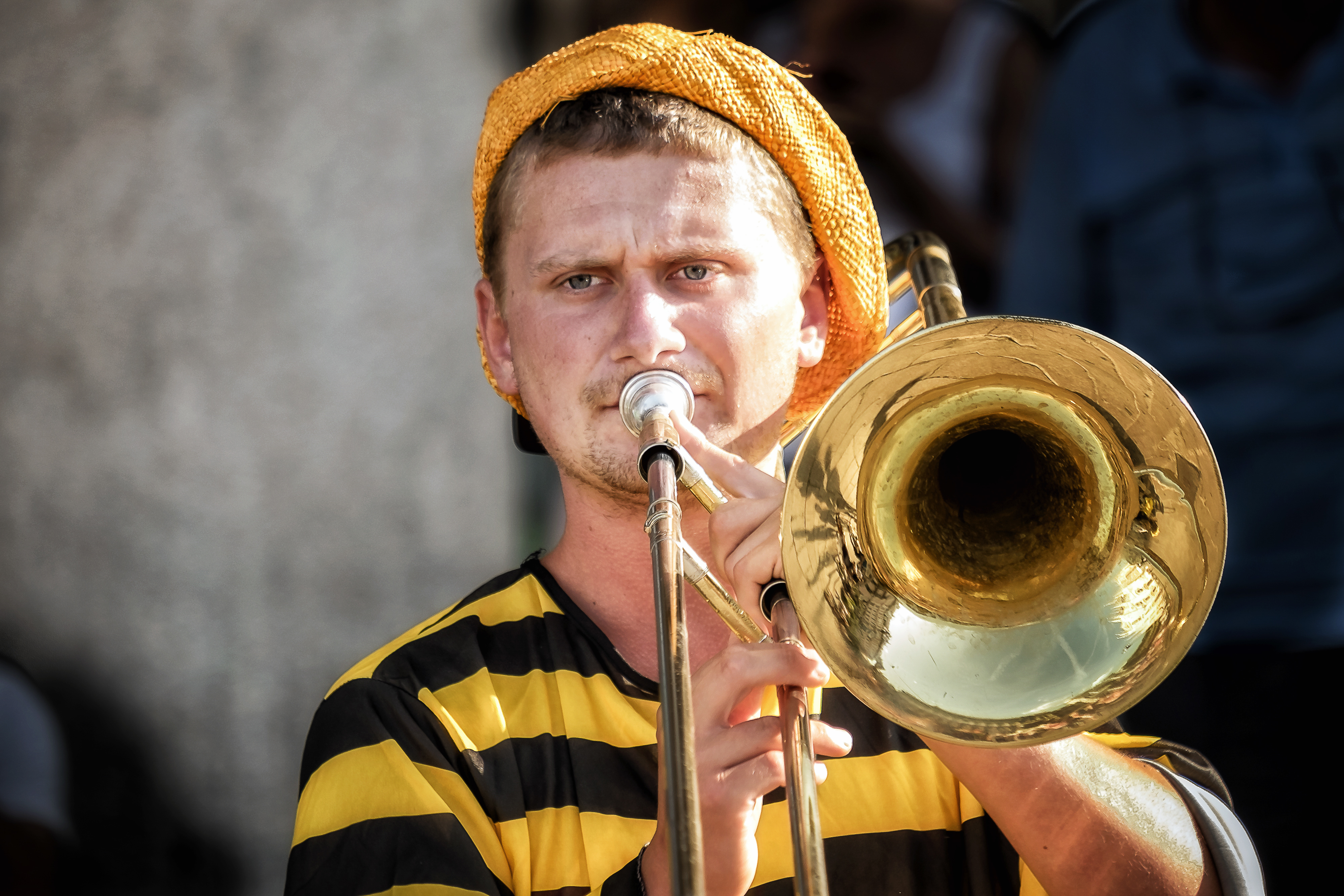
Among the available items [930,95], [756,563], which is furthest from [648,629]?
[930,95]

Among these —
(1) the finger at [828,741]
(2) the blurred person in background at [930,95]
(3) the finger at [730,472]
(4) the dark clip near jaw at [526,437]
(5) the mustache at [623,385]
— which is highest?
(2) the blurred person in background at [930,95]

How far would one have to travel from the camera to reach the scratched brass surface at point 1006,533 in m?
1.74

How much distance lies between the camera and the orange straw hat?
2496mm

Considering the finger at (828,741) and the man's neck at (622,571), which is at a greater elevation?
the man's neck at (622,571)

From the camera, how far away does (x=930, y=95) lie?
4059 millimetres

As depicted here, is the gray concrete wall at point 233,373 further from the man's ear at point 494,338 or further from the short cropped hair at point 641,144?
the short cropped hair at point 641,144

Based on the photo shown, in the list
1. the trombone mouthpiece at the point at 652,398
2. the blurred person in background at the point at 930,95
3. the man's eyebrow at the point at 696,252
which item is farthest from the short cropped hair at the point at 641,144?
the blurred person in background at the point at 930,95

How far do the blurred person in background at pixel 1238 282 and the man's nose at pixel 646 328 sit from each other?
1.60 meters

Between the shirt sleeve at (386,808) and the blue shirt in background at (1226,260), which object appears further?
the blue shirt in background at (1226,260)

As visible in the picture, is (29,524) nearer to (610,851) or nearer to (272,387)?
(272,387)

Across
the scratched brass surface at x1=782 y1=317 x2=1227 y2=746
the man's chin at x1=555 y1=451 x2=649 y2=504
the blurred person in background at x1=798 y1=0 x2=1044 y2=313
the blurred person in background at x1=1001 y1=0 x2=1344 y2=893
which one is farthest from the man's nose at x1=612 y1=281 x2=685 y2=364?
the blurred person in background at x1=798 y1=0 x2=1044 y2=313

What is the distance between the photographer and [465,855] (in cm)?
182

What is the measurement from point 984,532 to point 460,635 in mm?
981

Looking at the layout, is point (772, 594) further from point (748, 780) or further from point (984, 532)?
point (984, 532)
